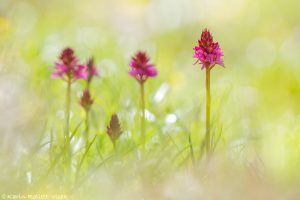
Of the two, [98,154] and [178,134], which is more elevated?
[178,134]

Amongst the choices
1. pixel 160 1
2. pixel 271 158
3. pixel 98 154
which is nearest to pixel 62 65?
pixel 98 154

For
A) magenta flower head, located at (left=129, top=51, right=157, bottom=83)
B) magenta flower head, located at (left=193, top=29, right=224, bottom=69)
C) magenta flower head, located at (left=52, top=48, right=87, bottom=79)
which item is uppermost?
magenta flower head, located at (left=52, top=48, right=87, bottom=79)

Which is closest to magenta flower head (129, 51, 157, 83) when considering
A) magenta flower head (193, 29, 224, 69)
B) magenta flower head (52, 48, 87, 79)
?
magenta flower head (52, 48, 87, 79)

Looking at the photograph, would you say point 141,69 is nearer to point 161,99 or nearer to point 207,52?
point 207,52

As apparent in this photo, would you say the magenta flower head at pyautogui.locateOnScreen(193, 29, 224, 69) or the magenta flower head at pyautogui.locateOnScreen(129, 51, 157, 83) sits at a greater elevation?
the magenta flower head at pyautogui.locateOnScreen(129, 51, 157, 83)

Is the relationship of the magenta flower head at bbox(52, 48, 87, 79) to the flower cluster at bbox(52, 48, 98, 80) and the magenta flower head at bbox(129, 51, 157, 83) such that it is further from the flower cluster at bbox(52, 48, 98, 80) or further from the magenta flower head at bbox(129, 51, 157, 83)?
the magenta flower head at bbox(129, 51, 157, 83)

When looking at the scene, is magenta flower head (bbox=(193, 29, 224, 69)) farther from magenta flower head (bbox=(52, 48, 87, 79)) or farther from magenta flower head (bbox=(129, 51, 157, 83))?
magenta flower head (bbox=(52, 48, 87, 79))

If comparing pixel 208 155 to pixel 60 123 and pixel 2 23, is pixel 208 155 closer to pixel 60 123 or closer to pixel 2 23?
pixel 60 123

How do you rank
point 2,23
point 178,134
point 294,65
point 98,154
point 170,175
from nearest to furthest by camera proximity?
point 170,175
point 98,154
point 178,134
point 2,23
point 294,65

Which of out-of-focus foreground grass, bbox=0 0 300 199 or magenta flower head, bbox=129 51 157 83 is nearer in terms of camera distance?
out-of-focus foreground grass, bbox=0 0 300 199

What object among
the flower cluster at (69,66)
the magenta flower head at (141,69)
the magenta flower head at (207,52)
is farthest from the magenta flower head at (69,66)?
the magenta flower head at (207,52)
